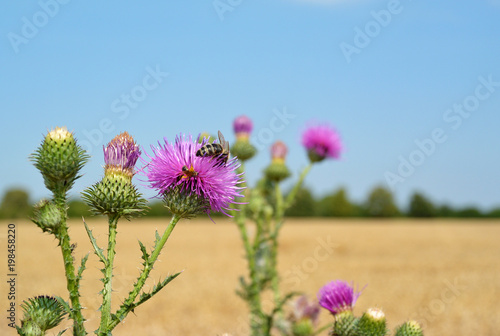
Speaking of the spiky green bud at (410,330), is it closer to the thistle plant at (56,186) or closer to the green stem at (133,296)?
the green stem at (133,296)

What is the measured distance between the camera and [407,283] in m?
18.1

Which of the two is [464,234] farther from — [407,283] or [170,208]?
[170,208]

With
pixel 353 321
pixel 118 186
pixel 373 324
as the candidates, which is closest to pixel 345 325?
pixel 353 321

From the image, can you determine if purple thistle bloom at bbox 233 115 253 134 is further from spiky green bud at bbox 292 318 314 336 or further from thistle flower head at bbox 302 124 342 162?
spiky green bud at bbox 292 318 314 336

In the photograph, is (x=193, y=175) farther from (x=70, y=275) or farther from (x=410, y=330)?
(x=410, y=330)

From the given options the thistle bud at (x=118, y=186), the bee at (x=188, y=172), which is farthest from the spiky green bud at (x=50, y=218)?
the bee at (x=188, y=172)

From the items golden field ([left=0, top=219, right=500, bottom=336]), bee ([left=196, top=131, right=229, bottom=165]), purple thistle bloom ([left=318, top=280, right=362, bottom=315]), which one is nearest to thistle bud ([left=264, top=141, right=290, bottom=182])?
golden field ([left=0, top=219, right=500, bottom=336])

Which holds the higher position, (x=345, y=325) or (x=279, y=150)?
(x=279, y=150)

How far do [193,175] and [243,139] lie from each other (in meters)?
2.93

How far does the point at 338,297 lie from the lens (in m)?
3.29

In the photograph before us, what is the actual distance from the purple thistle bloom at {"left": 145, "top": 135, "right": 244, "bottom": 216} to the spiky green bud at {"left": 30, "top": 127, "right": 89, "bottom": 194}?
42 cm

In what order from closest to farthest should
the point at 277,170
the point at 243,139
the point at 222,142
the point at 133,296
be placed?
1. the point at 133,296
2. the point at 222,142
3. the point at 243,139
4. the point at 277,170

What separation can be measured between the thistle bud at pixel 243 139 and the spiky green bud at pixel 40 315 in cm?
271

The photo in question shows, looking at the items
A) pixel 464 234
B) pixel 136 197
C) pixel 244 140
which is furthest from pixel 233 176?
pixel 464 234
